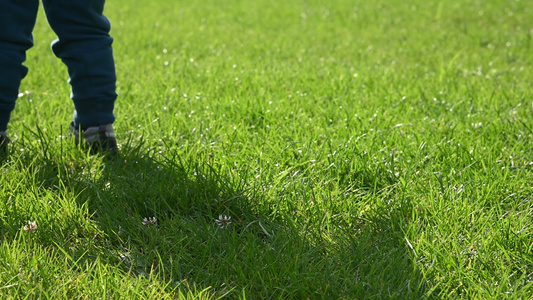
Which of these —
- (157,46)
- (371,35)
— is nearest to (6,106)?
(157,46)

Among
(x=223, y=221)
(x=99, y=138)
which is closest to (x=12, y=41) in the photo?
(x=99, y=138)

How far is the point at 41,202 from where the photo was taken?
2.22 m

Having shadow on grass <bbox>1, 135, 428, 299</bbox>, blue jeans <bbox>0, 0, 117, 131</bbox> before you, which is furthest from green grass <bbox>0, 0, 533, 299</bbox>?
blue jeans <bbox>0, 0, 117, 131</bbox>

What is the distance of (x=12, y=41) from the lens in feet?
8.52

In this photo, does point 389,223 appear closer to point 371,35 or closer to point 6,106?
point 6,106

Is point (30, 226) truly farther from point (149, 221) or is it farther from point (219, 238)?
point (219, 238)

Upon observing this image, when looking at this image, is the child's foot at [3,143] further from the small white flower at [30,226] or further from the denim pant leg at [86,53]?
the small white flower at [30,226]

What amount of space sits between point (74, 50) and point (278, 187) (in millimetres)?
1206

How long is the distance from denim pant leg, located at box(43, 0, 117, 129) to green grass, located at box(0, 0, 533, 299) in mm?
203

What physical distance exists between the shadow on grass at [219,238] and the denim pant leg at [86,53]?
1.07ft

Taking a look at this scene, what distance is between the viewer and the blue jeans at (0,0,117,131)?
2582mm

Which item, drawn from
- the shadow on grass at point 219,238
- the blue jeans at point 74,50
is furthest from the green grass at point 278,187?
the blue jeans at point 74,50

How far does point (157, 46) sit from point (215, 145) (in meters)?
3.07

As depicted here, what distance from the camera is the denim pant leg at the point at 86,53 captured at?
2.65 meters
